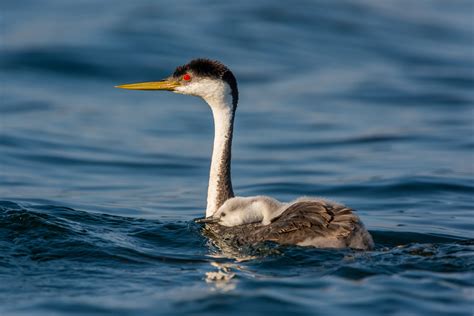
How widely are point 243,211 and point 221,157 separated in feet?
3.56

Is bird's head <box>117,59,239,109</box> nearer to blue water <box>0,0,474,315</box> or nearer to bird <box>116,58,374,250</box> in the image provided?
bird <box>116,58,374,250</box>

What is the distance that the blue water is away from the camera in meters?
7.80

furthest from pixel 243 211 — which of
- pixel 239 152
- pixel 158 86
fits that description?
pixel 239 152

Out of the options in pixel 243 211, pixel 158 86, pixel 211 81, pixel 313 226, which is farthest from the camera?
pixel 158 86

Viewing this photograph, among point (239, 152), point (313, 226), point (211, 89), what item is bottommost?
point (313, 226)

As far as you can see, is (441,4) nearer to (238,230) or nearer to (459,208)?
(459,208)

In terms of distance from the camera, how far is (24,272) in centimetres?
823

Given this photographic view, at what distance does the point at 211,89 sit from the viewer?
1012 centimetres

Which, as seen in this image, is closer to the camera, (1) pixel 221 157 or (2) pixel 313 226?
(2) pixel 313 226

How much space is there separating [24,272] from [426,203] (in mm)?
5827

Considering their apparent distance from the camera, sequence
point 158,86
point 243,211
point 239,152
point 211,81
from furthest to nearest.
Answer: point 239,152, point 158,86, point 211,81, point 243,211

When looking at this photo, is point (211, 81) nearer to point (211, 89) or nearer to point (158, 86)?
point (211, 89)

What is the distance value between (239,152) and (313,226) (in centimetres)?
742

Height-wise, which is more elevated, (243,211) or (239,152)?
(239,152)
